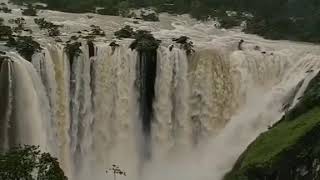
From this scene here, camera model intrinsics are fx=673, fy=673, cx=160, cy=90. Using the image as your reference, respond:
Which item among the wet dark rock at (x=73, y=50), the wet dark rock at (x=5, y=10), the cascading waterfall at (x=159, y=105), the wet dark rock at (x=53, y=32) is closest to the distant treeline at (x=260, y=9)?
the wet dark rock at (x=5, y=10)

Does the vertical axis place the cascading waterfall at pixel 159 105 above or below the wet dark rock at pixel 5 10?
below

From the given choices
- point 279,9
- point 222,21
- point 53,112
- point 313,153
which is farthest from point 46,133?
point 279,9

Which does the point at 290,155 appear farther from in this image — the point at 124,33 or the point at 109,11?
the point at 109,11

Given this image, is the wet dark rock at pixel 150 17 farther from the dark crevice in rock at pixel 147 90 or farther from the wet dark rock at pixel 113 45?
the wet dark rock at pixel 113 45

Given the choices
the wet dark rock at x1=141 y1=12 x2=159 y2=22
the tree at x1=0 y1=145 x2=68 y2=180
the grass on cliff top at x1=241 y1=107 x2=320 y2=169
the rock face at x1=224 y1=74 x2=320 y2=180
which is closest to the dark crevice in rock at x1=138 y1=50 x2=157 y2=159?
the grass on cliff top at x1=241 y1=107 x2=320 y2=169

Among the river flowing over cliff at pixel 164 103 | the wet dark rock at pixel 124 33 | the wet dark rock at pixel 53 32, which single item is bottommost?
the river flowing over cliff at pixel 164 103

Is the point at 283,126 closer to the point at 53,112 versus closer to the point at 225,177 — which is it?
the point at 225,177
